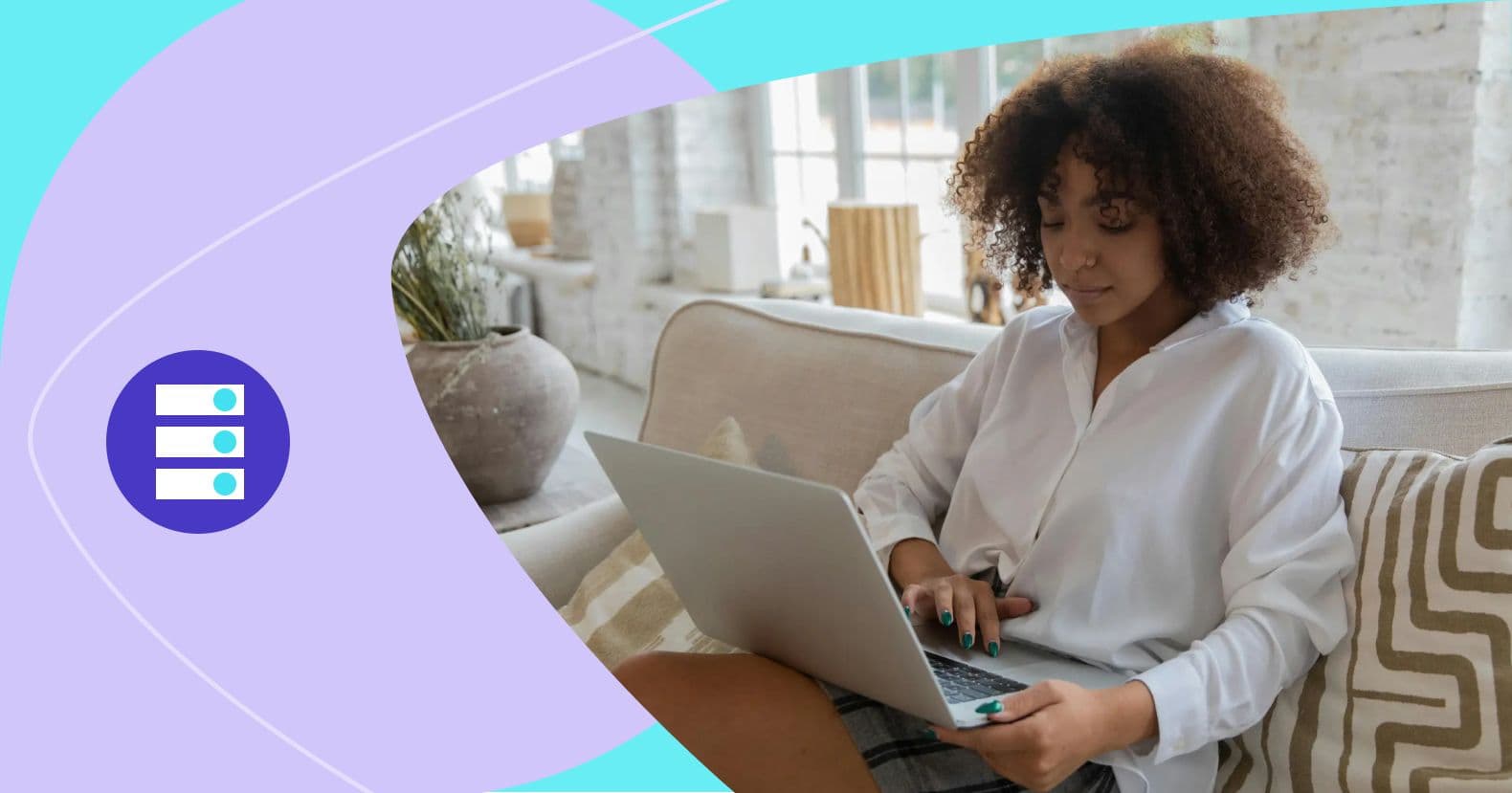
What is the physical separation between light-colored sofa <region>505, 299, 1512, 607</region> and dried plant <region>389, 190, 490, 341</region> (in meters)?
0.30

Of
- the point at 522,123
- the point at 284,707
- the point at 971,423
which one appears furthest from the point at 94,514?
the point at 971,423

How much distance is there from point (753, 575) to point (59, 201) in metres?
0.58

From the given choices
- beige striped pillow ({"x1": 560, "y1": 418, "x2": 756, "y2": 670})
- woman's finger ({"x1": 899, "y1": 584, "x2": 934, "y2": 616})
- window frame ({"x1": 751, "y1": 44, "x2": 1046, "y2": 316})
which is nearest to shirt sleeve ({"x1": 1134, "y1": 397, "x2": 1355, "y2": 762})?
woman's finger ({"x1": 899, "y1": 584, "x2": 934, "y2": 616})

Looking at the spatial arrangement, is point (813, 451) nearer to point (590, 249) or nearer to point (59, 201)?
A: point (59, 201)

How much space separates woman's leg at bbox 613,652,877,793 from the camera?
1169 millimetres

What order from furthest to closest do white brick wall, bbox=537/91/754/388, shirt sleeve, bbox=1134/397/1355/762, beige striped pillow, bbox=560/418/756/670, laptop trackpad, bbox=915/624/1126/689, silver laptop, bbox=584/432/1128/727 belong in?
white brick wall, bbox=537/91/754/388
beige striped pillow, bbox=560/418/756/670
laptop trackpad, bbox=915/624/1126/689
shirt sleeve, bbox=1134/397/1355/762
silver laptop, bbox=584/432/1128/727

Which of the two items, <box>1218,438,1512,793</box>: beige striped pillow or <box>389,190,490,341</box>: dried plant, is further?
<box>389,190,490,341</box>: dried plant

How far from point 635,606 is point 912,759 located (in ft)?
1.78

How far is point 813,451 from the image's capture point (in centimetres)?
174

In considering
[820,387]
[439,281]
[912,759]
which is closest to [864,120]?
[439,281]

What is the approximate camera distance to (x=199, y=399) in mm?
1024

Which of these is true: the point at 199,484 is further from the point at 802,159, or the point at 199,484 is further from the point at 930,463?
the point at 802,159

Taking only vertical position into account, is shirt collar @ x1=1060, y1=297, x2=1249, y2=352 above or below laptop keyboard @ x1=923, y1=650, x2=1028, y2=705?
above

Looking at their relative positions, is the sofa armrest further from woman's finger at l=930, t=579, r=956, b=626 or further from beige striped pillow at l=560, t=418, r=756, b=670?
woman's finger at l=930, t=579, r=956, b=626
